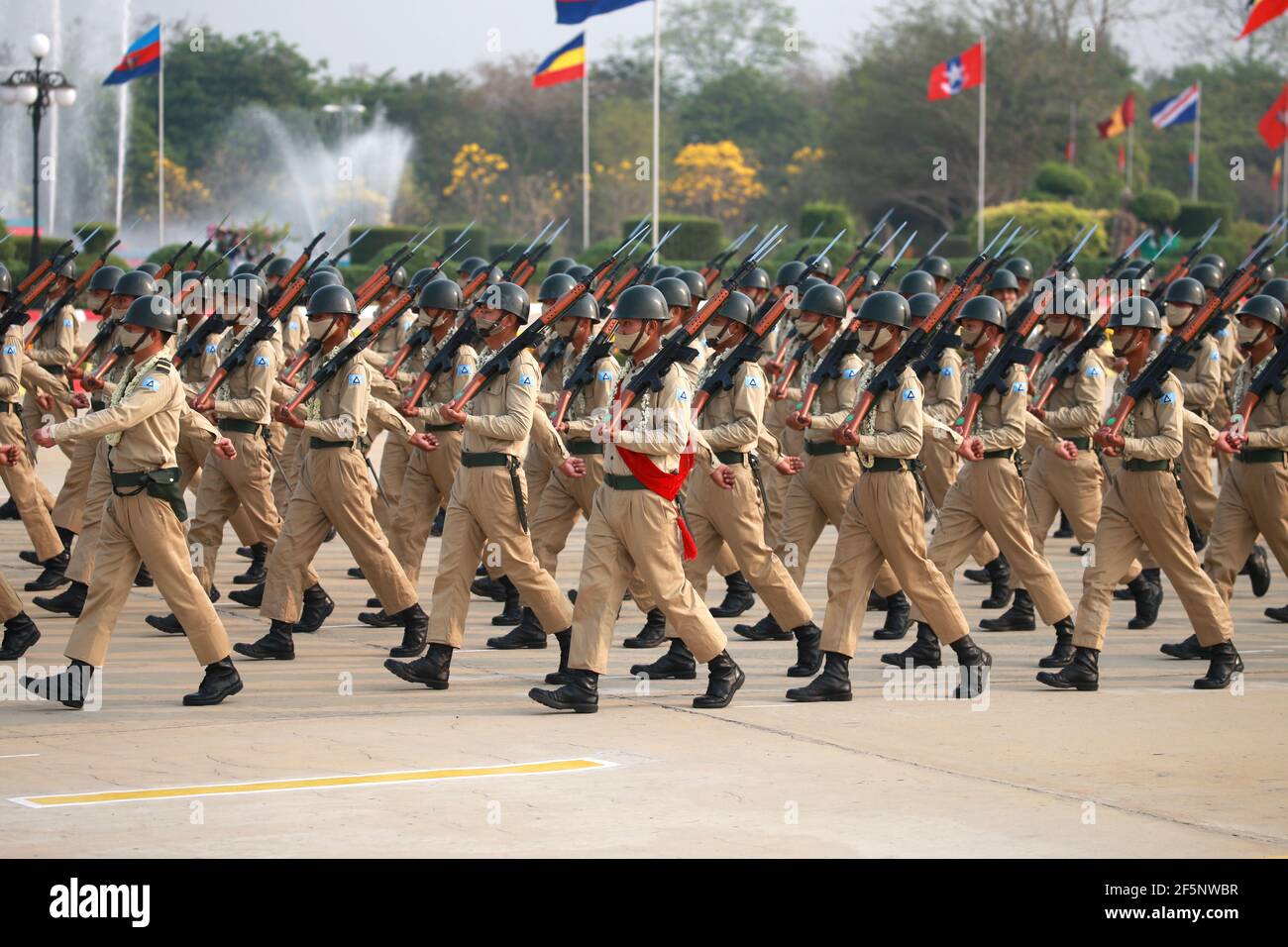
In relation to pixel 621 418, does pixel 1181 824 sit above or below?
below

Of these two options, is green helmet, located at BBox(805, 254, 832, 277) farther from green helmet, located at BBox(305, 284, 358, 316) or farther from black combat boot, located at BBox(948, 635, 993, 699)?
black combat boot, located at BBox(948, 635, 993, 699)

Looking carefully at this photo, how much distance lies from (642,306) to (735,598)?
3.28 m

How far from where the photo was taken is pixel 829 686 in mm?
8977

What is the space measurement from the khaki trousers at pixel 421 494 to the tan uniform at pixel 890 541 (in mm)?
2902

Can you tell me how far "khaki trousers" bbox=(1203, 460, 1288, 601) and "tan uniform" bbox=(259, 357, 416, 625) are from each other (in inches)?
166

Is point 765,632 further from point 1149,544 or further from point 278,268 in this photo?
point 278,268

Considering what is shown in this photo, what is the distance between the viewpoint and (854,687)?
9.41 m

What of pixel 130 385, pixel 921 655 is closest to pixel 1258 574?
pixel 921 655

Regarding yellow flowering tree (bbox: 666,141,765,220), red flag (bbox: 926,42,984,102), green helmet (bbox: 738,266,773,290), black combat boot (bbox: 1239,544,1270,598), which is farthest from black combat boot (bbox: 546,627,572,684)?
yellow flowering tree (bbox: 666,141,765,220)

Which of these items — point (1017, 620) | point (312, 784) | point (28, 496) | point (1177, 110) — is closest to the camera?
point (312, 784)

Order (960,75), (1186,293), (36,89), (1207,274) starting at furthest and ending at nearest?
1. (960,75)
2. (36,89)
3. (1207,274)
4. (1186,293)
